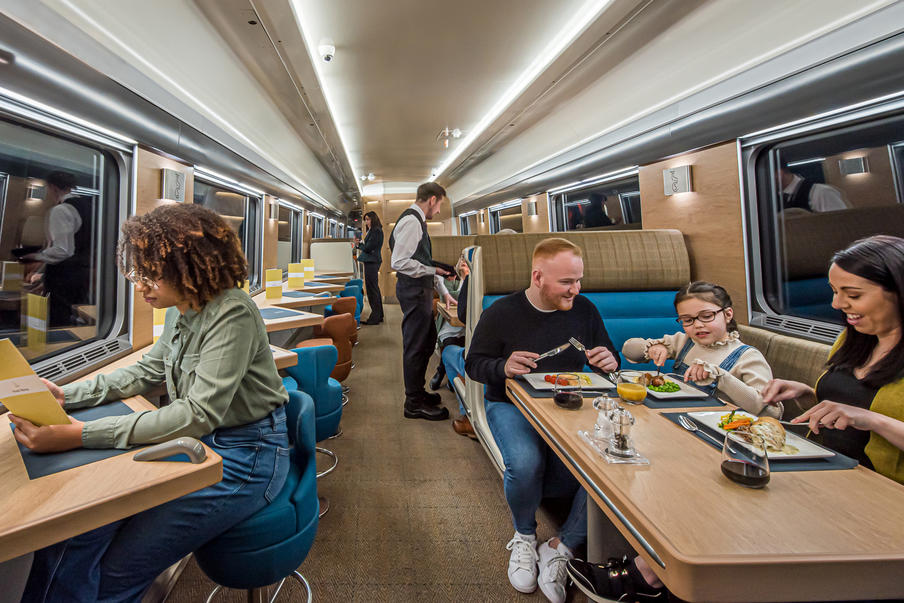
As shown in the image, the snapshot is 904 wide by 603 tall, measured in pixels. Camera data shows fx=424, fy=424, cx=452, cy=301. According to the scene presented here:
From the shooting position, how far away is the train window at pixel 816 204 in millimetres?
2238

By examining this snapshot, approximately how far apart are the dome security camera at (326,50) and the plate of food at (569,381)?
3.52 meters

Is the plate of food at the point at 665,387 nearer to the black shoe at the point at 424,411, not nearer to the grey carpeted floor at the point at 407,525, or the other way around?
the grey carpeted floor at the point at 407,525

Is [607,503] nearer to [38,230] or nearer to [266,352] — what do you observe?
[266,352]

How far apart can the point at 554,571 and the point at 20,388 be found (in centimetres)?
189

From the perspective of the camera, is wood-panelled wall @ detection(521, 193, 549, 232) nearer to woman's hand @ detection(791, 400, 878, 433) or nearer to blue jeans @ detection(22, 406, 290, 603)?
woman's hand @ detection(791, 400, 878, 433)

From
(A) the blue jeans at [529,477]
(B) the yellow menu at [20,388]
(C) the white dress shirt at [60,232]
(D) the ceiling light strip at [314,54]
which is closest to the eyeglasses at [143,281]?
(B) the yellow menu at [20,388]

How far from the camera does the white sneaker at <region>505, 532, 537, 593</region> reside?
178cm

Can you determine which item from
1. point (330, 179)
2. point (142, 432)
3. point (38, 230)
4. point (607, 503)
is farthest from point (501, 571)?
point (330, 179)

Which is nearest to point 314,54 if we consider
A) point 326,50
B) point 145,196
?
point 326,50

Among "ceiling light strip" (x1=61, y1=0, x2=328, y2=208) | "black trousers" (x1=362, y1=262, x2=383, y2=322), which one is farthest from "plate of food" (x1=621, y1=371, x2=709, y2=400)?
"black trousers" (x1=362, y1=262, x2=383, y2=322)

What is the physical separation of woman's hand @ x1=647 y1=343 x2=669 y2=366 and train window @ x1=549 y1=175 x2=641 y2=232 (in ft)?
8.06

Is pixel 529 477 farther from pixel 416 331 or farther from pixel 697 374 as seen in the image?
pixel 416 331

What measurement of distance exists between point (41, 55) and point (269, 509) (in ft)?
6.16

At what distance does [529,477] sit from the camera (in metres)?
1.83
